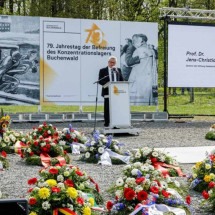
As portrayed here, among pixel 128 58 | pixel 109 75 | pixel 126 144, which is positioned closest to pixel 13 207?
pixel 126 144

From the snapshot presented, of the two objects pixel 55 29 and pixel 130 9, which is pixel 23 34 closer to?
pixel 55 29

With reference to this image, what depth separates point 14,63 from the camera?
651 inches

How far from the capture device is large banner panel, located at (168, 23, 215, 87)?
18.0 m

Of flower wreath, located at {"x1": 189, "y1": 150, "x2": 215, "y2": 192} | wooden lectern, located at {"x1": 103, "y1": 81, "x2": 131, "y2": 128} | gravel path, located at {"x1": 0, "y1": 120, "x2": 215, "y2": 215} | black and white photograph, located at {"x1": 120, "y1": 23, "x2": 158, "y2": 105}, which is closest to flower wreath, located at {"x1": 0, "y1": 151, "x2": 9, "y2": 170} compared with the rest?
gravel path, located at {"x1": 0, "y1": 120, "x2": 215, "y2": 215}

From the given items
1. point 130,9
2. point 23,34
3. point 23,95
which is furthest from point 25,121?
point 130,9

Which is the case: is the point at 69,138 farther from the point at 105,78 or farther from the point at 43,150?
the point at 105,78

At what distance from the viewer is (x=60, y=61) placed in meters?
17.0

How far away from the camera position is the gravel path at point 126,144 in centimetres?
713

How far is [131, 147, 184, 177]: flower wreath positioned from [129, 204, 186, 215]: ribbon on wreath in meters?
2.58

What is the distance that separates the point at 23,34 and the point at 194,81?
5.99 metres

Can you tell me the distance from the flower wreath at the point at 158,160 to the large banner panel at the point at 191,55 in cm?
970

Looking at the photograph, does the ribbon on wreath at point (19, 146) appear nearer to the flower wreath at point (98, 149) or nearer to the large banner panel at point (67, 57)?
the flower wreath at point (98, 149)

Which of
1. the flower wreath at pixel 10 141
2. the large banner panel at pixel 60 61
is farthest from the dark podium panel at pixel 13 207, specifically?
the large banner panel at pixel 60 61

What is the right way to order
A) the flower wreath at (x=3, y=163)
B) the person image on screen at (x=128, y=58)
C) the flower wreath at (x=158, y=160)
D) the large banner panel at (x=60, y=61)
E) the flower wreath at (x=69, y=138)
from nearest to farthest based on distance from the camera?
the flower wreath at (x=158, y=160), the flower wreath at (x=3, y=163), the flower wreath at (x=69, y=138), the large banner panel at (x=60, y=61), the person image on screen at (x=128, y=58)
